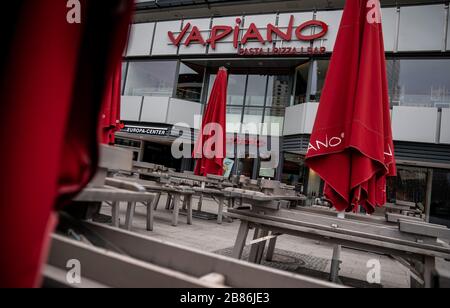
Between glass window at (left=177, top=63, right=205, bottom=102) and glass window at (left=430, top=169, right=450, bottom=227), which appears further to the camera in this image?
glass window at (left=177, top=63, right=205, bottom=102)

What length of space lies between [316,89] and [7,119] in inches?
537

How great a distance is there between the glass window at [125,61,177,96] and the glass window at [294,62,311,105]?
633 centimetres

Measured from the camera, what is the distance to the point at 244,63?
49.8 feet

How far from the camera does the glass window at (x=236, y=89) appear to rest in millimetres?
15586

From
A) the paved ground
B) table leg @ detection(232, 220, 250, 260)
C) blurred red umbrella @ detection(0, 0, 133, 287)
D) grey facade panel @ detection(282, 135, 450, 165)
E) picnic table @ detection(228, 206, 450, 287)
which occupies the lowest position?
the paved ground

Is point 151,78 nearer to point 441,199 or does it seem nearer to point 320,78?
point 320,78

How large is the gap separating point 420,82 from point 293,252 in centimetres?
1025

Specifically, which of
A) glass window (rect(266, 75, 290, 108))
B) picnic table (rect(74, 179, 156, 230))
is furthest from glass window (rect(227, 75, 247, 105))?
picnic table (rect(74, 179, 156, 230))

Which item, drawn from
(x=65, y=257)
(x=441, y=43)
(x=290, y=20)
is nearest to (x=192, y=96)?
(x=290, y=20)

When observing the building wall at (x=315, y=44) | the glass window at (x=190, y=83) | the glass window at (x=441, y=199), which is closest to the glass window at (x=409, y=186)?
the glass window at (x=441, y=199)

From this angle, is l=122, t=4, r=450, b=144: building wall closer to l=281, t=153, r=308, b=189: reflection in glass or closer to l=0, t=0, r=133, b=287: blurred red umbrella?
l=281, t=153, r=308, b=189: reflection in glass

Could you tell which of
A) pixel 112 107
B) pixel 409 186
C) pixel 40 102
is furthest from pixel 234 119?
pixel 40 102

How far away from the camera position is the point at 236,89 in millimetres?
15820

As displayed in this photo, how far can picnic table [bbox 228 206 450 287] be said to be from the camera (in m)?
2.35
